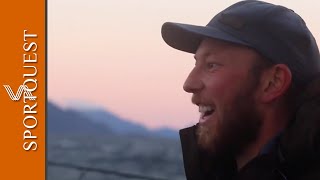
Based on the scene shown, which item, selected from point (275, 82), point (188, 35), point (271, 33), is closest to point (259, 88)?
point (275, 82)

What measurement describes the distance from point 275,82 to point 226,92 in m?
0.15

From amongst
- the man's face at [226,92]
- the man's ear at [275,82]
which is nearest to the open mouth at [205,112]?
the man's face at [226,92]

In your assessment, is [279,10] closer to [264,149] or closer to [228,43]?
[228,43]

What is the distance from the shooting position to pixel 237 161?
2.13 m

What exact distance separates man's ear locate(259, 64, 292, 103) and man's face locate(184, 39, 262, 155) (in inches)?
1.1

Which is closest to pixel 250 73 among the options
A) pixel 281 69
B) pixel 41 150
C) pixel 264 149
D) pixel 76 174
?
pixel 281 69

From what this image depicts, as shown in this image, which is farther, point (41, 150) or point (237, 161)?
point (41, 150)

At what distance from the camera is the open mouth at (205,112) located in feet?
6.71

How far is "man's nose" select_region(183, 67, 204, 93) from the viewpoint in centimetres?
204

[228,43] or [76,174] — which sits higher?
[228,43]

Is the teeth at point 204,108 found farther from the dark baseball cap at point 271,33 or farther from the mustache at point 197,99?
the dark baseball cap at point 271,33

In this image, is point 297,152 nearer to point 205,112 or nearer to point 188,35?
point 205,112

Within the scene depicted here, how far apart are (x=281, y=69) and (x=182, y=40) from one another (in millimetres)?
402

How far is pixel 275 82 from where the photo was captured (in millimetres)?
1993
